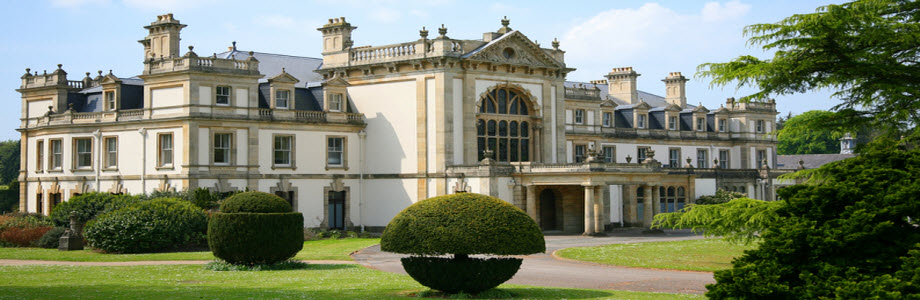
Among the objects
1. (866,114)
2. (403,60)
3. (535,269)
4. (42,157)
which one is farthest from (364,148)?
(866,114)

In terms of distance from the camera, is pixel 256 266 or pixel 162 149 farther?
pixel 162 149

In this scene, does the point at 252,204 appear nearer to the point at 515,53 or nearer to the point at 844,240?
the point at 844,240

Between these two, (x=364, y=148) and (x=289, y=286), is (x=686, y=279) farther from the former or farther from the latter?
(x=364, y=148)

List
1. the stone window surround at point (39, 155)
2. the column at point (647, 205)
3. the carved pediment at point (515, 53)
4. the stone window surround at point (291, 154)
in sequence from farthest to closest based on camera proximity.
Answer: the column at point (647, 205) < the stone window surround at point (39, 155) < the carved pediment at point (515, 53) < the stone window surround at point (291, 154)

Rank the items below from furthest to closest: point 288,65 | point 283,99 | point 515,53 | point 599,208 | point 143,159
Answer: point 288,65, point 515,53, point 283,99, point 599,208, point 143,159

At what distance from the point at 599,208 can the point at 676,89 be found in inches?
1222

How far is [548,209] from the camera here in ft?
179

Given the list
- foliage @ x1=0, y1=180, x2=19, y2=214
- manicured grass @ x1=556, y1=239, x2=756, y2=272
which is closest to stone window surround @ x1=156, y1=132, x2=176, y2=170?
manicured grass @ x1=556, y1=239, x2=756, y2=272

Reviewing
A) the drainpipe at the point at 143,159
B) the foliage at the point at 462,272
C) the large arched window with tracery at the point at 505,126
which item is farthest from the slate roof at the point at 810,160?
the foliage at the point at 462,272

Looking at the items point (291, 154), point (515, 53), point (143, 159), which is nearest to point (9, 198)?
point (143, 159)

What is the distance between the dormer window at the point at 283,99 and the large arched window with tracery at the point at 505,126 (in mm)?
9831

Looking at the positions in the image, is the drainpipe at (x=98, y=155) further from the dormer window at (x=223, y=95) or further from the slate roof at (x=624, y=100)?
the slate roof at (x=624, y=100)

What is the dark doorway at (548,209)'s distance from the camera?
179ft

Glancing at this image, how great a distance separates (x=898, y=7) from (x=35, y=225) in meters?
34.9
